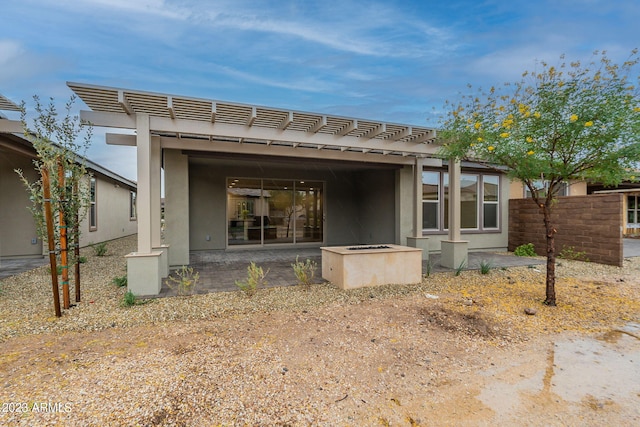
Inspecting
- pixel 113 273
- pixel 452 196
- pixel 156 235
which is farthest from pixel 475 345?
pixel 113 273

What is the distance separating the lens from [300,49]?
9234 mm

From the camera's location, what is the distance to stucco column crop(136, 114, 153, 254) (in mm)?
4574

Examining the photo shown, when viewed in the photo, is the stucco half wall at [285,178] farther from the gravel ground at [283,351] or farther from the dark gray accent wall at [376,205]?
the gravel ground at [283,351]

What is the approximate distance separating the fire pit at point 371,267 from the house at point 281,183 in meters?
1.89

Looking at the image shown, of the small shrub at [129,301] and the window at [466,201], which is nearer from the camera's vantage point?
the small shrub at [129,301]

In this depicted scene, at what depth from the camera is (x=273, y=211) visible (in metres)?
10.2

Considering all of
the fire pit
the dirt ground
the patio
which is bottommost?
the dirt ground

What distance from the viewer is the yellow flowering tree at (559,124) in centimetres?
385

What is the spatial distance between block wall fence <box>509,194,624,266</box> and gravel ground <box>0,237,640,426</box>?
2801 mm

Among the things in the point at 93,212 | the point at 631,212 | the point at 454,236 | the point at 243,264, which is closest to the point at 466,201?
the point at 454,236

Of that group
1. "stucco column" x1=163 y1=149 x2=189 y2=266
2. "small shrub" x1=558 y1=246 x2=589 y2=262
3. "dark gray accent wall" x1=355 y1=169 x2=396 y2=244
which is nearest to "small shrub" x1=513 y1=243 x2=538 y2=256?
"small shrub" x1=558 y1=246 x2=589 y2=262

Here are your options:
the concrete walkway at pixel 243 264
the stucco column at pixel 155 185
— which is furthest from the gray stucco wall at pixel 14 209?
the stucco column at pixel 155 185

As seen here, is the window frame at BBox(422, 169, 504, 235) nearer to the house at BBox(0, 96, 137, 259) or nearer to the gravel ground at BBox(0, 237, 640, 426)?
the gravel ground at BBox(0, 237, 640, 426)

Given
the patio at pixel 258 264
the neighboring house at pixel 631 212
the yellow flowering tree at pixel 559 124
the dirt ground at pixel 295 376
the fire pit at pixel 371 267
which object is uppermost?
the yellow flowering tree at pixel 559 124
